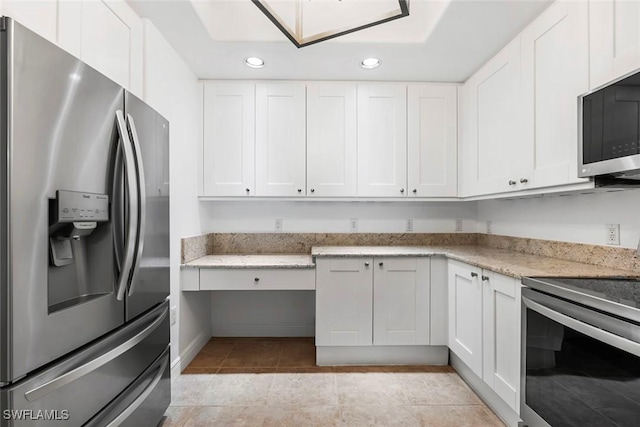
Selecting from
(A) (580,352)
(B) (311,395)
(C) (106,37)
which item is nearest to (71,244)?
(C) (106,37)

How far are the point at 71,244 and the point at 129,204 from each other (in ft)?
0.83

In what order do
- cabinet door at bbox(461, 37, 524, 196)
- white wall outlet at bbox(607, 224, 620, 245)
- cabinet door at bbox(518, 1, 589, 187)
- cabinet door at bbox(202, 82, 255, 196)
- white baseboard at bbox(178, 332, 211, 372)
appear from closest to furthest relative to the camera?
cabinet door at bbox(518, 1, 589, 187) → white wall outlet at bbox(607, 224, 620, 245) → cabinet door at bbox(461, 37, 524, 196) → white baseboard at bbox(178, 332, 211, 372) → cabinet door at bbox(202, 82, 255, 196)

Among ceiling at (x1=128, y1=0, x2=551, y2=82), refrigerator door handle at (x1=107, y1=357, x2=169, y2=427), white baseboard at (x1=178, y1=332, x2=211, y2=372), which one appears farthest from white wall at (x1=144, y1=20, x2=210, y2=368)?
refrigerator door handle at (x1=107, y1=357, x2=169, y2=427)

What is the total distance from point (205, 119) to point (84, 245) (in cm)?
190

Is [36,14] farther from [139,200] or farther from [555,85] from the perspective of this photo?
[555,85]

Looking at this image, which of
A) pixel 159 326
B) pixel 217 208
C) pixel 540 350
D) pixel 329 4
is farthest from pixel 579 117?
pixel 217 208

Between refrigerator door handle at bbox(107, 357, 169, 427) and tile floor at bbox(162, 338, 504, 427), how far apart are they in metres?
0.40

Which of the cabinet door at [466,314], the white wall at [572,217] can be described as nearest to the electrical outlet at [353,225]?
the cabinet door at [466,314]

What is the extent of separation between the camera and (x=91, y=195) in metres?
1.12

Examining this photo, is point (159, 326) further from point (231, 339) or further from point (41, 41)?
point (231, 339)

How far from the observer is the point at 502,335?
176cm

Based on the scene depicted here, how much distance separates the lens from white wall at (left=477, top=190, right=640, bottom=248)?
1.70 meters

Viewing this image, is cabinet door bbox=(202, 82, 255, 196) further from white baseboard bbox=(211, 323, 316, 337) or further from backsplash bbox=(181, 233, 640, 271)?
white baseboard bbox=(211, 323, 316, 337)

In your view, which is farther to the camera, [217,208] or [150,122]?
[217,208]
